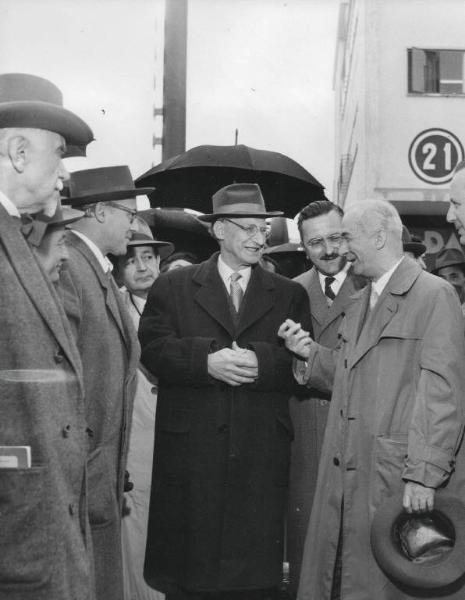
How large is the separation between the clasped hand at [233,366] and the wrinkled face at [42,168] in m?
1.89

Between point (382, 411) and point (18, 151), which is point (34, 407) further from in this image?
point (382, 411)

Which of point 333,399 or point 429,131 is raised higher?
point 429,131

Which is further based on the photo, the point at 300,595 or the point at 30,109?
the point at 300,595

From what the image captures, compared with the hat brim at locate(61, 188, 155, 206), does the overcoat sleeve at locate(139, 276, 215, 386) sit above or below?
below

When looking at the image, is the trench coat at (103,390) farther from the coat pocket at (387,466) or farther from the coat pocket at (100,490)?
the coat pocket at (387,466)

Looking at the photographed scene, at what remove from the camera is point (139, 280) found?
20.8ft

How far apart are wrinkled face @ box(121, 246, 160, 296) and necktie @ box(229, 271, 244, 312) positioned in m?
1.27

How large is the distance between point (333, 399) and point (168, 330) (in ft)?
3.62

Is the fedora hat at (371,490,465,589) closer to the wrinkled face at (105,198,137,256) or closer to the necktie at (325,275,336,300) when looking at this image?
the necktie at (325,275,336,300)

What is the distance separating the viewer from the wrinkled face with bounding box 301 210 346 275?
5445mm

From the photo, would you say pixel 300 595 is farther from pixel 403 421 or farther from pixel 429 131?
pixel 429 131

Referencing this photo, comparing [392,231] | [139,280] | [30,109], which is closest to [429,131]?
[139,280]

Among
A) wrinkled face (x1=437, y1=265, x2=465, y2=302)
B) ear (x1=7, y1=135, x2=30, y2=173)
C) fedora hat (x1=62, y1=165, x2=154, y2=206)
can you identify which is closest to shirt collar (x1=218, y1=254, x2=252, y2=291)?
fedora hat (x1=62, y1=165, x2=154, y2=206)

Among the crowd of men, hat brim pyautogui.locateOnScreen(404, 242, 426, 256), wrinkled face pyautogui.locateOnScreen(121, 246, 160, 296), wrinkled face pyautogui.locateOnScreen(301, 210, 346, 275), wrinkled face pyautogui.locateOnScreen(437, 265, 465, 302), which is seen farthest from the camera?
wrinkled face pyautogui.locateOnScreen(437, 265, 465, 302)
